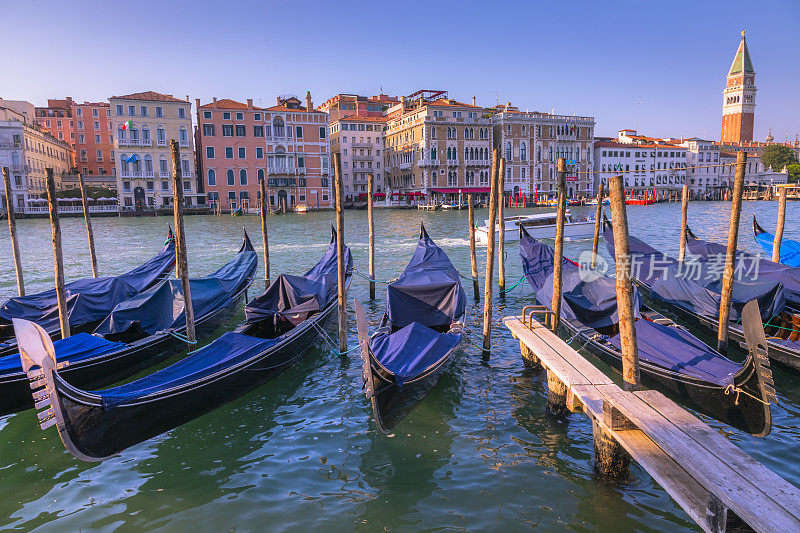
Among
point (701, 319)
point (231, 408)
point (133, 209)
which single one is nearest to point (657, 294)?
point (701, 319)

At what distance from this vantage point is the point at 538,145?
4694cm

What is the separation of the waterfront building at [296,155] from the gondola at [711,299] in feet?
112

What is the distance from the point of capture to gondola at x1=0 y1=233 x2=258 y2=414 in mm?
4711

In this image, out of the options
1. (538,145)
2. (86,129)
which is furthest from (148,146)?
(538,145)

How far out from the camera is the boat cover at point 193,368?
3926 mm

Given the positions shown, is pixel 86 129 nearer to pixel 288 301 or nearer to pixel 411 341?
pixel 288 301

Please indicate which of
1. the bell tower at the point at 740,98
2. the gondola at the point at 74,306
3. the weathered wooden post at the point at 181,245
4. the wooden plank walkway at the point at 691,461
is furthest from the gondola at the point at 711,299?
the bell tower at the point at 740,98

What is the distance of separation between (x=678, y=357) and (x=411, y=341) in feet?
8.70

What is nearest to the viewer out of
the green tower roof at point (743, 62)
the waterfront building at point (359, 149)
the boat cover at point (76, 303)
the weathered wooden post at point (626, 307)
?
the weathered wooden post at point (626, 307)

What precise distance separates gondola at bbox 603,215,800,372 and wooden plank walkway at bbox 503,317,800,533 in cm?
280

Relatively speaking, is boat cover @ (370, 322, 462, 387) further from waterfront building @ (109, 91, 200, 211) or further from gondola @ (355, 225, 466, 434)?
waterfront building @ (109, 91, 200, 211)

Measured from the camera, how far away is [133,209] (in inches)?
1463

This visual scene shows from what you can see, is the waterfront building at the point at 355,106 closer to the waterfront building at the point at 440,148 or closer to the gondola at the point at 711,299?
the waterfront building at the point at 440,148

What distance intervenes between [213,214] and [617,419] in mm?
38487
